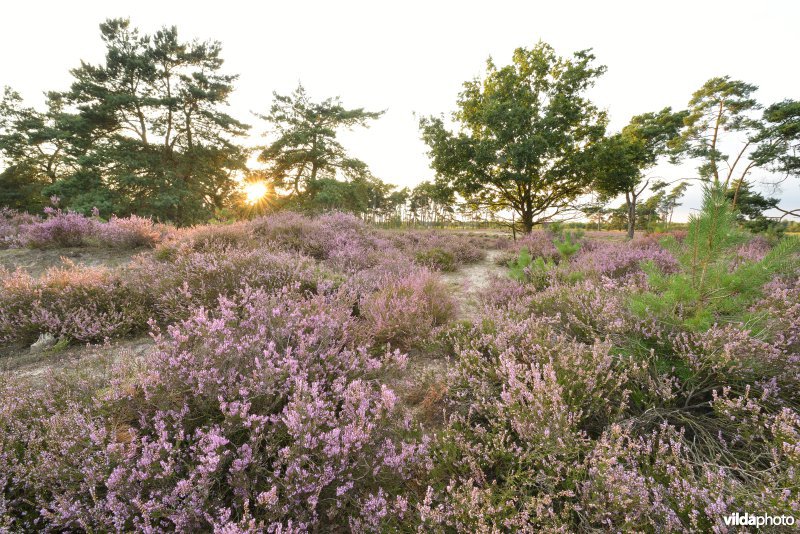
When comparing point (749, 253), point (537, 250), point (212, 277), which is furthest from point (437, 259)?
point (749, 253)

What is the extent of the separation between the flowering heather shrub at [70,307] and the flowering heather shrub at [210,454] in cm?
163

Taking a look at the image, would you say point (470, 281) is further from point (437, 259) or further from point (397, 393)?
point (397, 393)

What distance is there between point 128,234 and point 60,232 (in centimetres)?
154

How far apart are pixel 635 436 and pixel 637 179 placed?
1834 cm

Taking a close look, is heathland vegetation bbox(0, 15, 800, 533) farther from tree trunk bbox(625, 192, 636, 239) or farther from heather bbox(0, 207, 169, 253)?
tree trunk bbox(625, 192, 636, 239)

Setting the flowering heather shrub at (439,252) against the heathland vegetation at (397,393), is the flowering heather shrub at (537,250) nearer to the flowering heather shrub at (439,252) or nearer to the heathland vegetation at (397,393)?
the flowering heather shrub at (439,252)

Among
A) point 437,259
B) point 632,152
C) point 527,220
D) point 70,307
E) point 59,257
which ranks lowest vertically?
point 70,307

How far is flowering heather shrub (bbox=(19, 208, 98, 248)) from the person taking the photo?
664cm

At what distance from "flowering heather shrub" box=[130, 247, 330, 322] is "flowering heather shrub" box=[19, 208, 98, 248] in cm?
417

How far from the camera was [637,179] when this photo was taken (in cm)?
1591

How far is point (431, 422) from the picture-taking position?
2.23 meters

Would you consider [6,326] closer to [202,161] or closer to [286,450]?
[286,450]

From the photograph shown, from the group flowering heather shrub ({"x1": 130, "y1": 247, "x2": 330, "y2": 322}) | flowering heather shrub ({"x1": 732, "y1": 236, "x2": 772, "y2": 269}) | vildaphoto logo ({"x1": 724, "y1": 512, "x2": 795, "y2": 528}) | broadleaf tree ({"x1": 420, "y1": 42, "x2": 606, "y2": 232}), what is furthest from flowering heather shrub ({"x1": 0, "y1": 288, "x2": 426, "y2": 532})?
broadleaf tree ({"x1": 420, "y1": 42, "x2": 606, "y2": 232})

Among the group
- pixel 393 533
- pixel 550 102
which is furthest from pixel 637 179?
pixel 393 533
